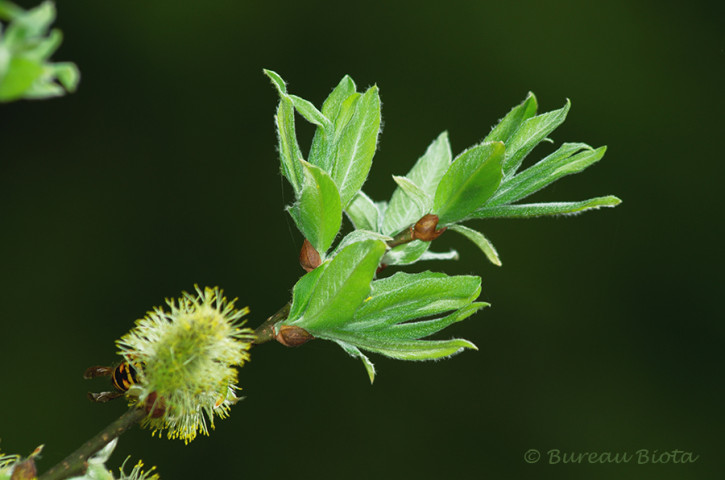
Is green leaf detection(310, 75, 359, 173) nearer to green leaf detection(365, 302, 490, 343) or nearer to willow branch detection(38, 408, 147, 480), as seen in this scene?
green leaf detection(365, 302, 490, 343)

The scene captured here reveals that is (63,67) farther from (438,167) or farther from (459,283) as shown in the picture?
(438,167)

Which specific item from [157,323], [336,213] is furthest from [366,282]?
[157,323]


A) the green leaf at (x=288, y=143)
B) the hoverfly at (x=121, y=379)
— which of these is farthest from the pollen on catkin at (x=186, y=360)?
the green leaf at (x=288, y=143)

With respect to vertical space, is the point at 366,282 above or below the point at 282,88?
below

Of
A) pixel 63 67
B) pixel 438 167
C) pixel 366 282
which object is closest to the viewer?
pixel 63 67

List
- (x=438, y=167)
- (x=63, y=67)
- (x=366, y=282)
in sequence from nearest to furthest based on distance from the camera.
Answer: (x=63, y=67) → (x=366, y=282) → (x=438, y=167)

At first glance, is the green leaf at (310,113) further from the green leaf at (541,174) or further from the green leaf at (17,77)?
the green leaf at (17,77)

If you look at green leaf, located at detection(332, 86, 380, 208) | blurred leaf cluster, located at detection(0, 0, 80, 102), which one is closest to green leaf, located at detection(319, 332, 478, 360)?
green leaf, located at detection(332, 86, 380, 208)

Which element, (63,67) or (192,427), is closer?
(63,67)
